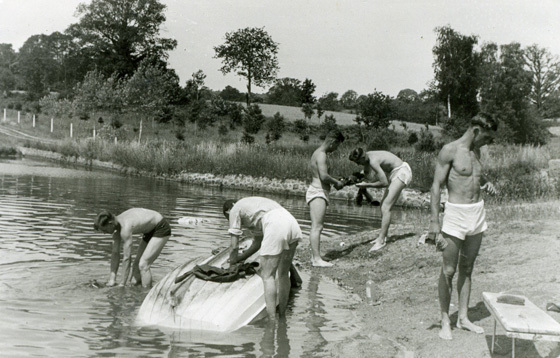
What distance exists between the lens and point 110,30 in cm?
7469

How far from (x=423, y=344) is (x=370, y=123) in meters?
50.8

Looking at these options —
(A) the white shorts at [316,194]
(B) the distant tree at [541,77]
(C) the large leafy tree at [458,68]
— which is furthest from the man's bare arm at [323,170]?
(C) the large leafy tree at [458,68]

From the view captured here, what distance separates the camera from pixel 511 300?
632 centimetres

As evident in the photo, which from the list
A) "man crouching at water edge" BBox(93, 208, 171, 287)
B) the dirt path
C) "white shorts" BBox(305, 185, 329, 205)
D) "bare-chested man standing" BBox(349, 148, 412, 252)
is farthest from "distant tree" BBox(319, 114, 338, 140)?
"man crouching at water edge" BBox(93, 208, 171, 287)

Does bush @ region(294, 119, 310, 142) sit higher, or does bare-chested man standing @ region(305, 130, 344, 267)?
bush @ region(294, 119, 310, 142)

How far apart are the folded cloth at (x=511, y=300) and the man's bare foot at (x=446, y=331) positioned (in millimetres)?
733

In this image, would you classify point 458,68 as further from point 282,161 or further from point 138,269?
point 138,269

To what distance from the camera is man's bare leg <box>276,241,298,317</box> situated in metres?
8.20

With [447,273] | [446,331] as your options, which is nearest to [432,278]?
[446,331]

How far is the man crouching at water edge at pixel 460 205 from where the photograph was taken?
674 cm

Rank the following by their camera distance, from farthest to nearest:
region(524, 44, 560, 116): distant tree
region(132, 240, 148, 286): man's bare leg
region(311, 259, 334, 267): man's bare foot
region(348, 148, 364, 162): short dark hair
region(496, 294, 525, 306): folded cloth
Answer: region(524, 44, 560, 116): distant tree < region(311, 259, 334, 267): man's bare foot < region(348, 148, 364, 162): short dark hair < region(132, 240, 148, 286): man's bare leg < region(496, 294, 525, 306): folded cloth

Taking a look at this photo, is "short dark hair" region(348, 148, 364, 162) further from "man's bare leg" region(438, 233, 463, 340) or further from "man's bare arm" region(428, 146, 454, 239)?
"man's bare leg" region(438, 233, 463, 340)

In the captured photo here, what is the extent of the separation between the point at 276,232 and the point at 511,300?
2.76 metres

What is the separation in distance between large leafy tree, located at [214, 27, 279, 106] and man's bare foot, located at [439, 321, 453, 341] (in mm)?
67132
